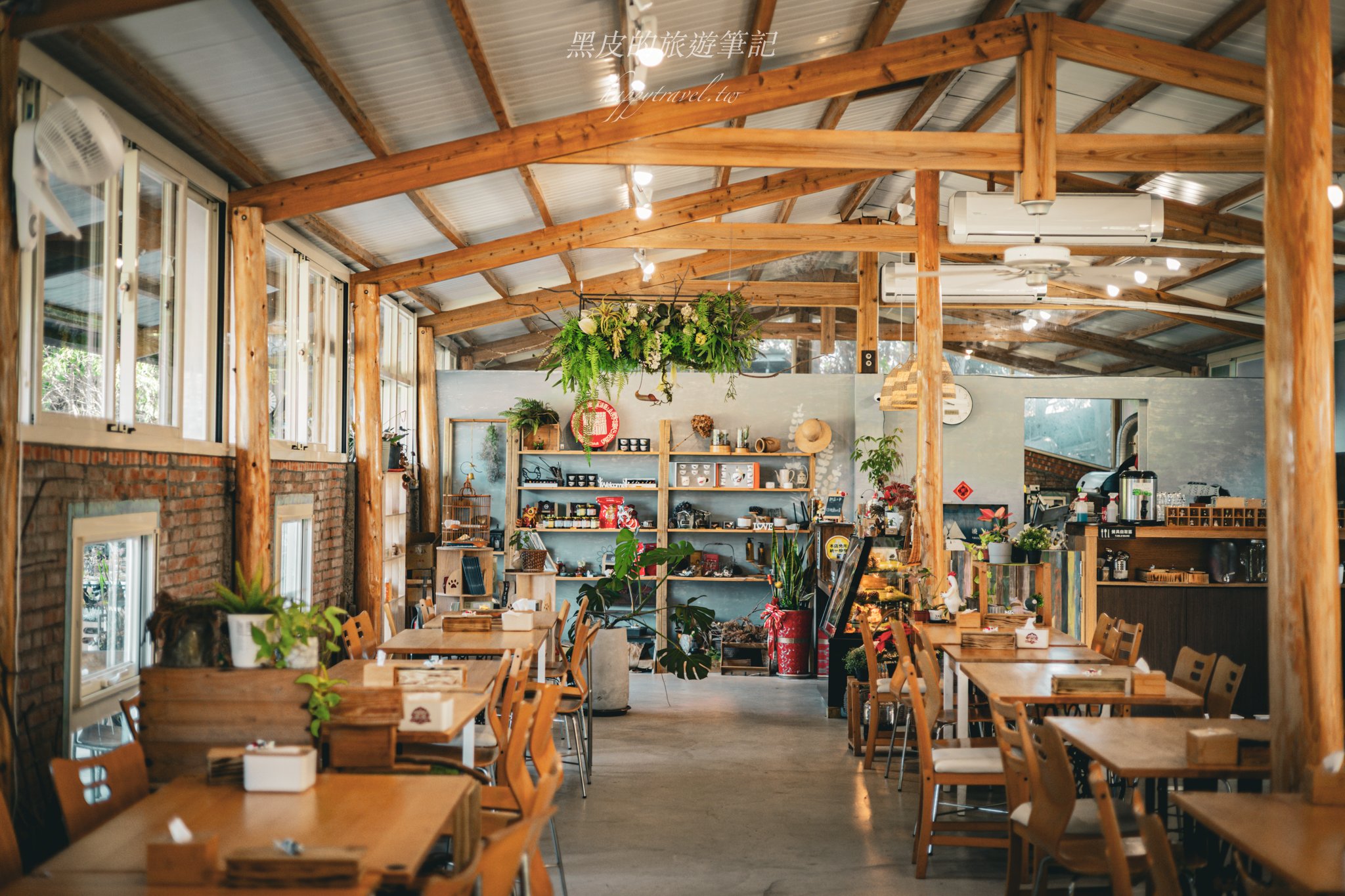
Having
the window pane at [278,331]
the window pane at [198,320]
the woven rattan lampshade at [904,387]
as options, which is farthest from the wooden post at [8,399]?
the woven rattan lampshade at [904,387]

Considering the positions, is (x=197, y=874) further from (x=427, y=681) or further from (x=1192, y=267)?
(x=1192, y=267)

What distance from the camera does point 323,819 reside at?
3.21 metres

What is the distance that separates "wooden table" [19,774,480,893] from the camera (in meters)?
2.83

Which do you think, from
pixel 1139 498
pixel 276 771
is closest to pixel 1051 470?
pixel 1139 498

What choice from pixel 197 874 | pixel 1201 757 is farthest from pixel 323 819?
pixel 1201 757

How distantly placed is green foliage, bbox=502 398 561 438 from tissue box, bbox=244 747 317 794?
29.8 ft

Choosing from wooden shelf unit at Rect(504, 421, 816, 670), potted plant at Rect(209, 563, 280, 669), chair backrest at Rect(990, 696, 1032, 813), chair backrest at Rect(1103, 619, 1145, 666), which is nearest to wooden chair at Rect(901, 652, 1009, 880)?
chair backrest at Rect(990, 696, 1032, 813)

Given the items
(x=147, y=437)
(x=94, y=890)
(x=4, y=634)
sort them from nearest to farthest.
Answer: (x=94, y=890), (x=4, y=634), (x=147, y=437)

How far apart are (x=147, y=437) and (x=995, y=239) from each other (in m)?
5.65

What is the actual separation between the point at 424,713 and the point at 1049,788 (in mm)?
2395

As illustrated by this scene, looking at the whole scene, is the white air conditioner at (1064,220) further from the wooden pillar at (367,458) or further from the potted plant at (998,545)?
the wooden pillar at (367,458)

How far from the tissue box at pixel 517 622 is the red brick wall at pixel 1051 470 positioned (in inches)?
477

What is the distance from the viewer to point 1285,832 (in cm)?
327

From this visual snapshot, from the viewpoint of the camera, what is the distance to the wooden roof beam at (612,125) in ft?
22.2
